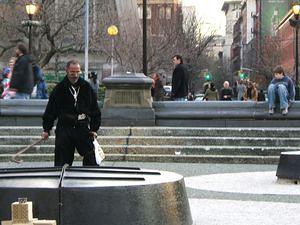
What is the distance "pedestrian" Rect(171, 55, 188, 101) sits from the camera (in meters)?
17.6

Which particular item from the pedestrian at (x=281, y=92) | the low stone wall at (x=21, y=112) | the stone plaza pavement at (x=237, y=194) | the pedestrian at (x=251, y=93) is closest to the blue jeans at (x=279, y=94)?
the pedestrian at (x=281, y=92)

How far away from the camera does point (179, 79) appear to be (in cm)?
1781

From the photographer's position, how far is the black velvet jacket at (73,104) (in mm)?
8289

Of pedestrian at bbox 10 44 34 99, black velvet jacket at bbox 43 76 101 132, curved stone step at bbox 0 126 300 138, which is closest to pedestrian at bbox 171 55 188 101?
curved stone step at bbox 0 126 300 138

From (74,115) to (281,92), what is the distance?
8.85 metres

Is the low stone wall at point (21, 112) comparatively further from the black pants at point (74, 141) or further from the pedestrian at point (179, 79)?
the black pants at point (74, 141)

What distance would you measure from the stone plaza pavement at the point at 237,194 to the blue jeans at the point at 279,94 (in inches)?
97.8

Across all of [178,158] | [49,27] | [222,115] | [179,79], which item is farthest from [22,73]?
[49,27]

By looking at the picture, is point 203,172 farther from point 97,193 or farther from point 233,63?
point 233,63

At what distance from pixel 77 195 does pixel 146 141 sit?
10.3 metres

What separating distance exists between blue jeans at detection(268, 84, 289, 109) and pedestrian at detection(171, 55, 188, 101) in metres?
2.60

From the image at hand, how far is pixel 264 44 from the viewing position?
88.6m

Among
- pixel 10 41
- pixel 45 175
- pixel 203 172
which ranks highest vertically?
pixel 10 41

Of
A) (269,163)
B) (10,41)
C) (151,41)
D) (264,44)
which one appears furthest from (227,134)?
(264,44)
